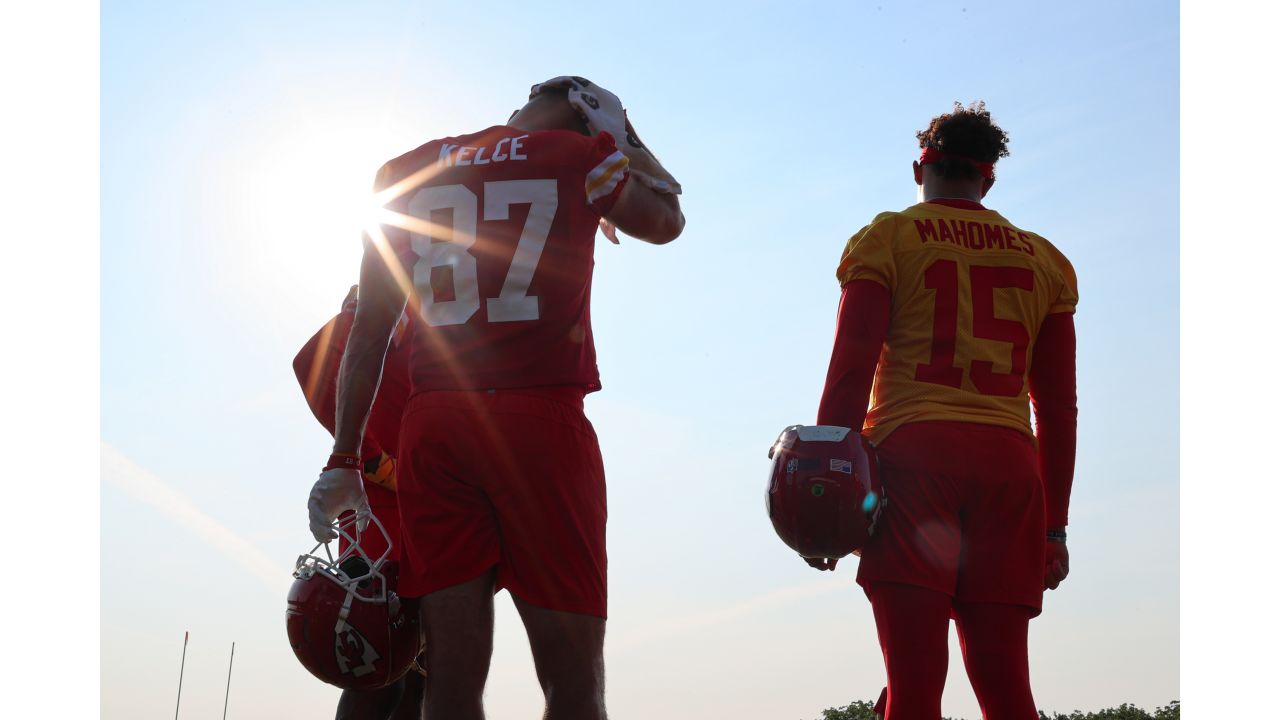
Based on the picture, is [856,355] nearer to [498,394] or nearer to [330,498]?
[498,394]

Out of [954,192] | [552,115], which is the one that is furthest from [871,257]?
[552,115]

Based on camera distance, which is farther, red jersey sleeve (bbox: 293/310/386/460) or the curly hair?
red jersey sleeve (bbox: 293/310/386/460)

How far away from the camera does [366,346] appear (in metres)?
3.84

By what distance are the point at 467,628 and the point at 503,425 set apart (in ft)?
1.83

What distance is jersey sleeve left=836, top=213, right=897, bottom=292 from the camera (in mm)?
4016

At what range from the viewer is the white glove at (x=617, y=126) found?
3805 millimetres

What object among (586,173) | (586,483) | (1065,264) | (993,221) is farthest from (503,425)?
(1065,264)

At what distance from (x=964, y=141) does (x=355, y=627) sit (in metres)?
2.61

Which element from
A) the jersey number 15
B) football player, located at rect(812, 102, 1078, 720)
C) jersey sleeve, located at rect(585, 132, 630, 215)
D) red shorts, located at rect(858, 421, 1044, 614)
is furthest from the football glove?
jersey sleeve, located at rect(585, 132, 630, 215)

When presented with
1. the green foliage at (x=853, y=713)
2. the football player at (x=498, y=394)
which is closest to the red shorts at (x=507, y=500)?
the football player at (x=498, y=394)

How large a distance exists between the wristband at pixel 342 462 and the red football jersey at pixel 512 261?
392mm

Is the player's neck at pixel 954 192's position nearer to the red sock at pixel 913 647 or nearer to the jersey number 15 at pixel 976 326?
the jersey number 15 at pixel 976 326

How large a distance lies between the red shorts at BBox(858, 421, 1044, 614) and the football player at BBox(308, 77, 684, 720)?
38.7 inches

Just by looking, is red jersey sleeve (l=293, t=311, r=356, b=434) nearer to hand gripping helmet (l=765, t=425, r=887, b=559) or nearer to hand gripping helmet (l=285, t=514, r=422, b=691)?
hand gripping helmet (l=285, t=514, r=422, b=691)
